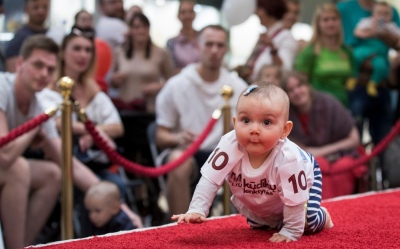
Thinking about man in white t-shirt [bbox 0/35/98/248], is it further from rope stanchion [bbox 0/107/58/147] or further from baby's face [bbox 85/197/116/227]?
rope stanchion [bbox 0/107/58/147]

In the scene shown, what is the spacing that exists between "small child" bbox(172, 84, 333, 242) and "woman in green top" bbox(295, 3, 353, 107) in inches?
131

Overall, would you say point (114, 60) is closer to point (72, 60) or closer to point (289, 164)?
point (72, 60)

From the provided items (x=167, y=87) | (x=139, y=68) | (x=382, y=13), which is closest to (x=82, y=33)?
(x=167, y=87)

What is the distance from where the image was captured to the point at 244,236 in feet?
11.2

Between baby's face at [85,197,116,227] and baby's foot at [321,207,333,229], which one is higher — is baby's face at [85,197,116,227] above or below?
below

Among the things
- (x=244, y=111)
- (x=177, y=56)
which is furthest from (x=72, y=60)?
(x=244, y=111)

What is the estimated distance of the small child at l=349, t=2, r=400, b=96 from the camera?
6961 mm

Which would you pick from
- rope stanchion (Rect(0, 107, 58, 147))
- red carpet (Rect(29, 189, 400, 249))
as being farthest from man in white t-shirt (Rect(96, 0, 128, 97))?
red carpet (Rect(29, 189, 400, 249))

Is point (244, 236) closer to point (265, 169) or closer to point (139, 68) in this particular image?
point (265, 169)

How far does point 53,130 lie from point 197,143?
94cm

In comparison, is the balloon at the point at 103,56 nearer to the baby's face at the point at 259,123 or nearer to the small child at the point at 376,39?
the small child at the point at 376,39

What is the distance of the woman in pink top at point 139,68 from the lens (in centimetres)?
648

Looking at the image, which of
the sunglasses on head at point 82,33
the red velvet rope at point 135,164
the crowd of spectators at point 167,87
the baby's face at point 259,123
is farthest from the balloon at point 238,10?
the baby's face at point 259,123

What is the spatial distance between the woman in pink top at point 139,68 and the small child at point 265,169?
3.19m
